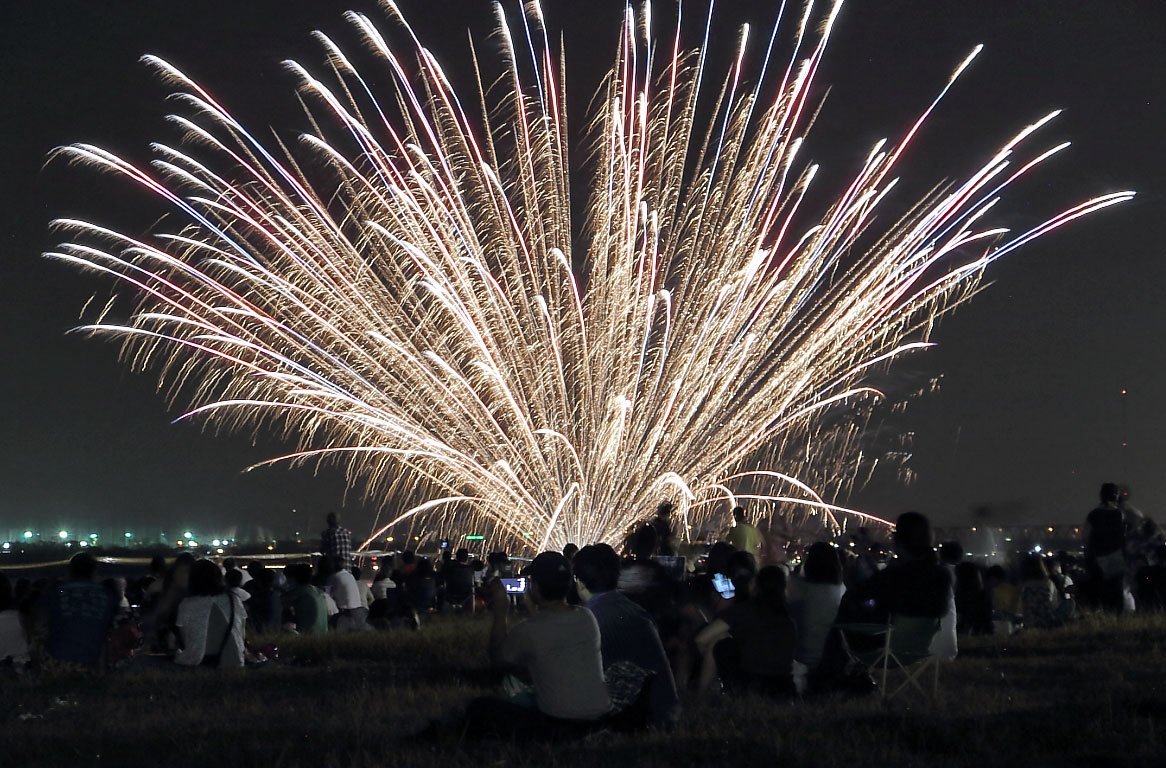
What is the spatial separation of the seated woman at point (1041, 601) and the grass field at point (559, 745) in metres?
2.51

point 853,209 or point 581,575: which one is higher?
point 853,209

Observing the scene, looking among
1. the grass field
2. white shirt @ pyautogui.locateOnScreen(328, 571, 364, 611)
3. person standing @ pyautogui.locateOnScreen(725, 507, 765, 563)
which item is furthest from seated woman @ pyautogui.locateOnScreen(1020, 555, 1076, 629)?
white shirt @ pyautogui.locateOnScreen(328, 571, 364, 611)

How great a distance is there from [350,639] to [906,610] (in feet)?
23.9

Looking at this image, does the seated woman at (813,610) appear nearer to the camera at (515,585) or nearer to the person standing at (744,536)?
the person standing at (744,536)

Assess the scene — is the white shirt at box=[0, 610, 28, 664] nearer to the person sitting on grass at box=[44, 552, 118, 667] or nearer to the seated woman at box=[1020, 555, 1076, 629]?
the person sitting on grass at box=[44, 552, 118, 667]

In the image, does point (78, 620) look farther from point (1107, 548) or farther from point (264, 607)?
point (1107, 548)

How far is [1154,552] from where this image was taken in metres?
17.1

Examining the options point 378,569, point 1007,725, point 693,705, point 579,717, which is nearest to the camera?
point 579,717

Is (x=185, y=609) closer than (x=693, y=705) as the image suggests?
No

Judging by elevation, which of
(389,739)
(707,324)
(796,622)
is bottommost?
(389,739)

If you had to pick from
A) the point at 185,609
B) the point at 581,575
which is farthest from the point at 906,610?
the point at 185,609

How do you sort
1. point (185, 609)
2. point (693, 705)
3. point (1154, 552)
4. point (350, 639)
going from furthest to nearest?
1. point (1154, 552)
2. point (350, 639)
3. point (185, 609)
4. point (693, 705)

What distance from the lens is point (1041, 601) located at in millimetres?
15531

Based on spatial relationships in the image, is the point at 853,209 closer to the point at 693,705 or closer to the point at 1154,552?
the point at 1154,552
